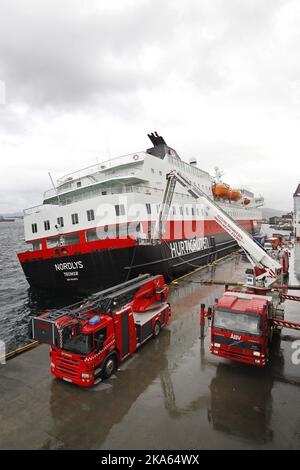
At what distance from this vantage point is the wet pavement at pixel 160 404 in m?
5.03

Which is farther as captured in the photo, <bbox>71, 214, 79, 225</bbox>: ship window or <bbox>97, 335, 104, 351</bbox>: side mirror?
<bbox>71, 214, 79, 225</bbox>: ship window

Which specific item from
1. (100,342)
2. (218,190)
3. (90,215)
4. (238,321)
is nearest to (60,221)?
(90,215)

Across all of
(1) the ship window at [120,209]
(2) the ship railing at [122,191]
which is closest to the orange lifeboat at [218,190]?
(2) the ship railing at [122,191]

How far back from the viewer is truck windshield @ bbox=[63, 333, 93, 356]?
636cm

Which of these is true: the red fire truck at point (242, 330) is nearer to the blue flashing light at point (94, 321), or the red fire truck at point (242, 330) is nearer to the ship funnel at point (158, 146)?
the blue flashing light at point (94, 321)

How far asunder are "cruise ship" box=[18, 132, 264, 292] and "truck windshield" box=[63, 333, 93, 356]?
8.08m

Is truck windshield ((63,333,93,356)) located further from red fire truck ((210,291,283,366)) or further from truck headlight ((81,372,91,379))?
red fire truck ((210,291,283,366))

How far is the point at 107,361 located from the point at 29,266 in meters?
13.5

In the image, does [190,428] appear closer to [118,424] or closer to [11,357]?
[118,424]

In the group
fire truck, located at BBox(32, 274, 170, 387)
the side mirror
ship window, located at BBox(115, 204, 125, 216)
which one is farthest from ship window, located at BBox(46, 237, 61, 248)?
the side mirror

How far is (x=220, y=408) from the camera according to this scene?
5891mm

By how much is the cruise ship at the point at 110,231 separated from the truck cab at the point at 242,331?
26.2 feet

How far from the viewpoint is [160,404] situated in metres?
6.09

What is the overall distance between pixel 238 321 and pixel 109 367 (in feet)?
13.1
